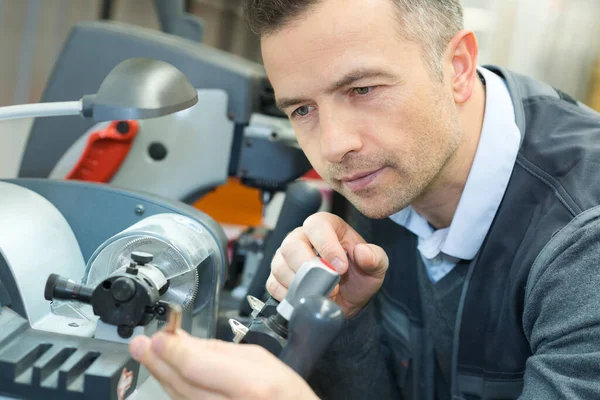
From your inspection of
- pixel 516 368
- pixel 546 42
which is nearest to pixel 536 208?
pixel 516 368

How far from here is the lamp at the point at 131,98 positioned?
674mm

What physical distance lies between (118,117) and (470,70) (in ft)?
1.78

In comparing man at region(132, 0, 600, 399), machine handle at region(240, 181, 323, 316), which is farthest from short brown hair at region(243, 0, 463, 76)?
machine handle at region(240, 181, 323, 316)

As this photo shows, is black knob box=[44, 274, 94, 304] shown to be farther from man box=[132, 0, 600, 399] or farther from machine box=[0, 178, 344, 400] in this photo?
man box=[132, 0, 600, 399]

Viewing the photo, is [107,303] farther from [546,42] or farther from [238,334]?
[546,42]

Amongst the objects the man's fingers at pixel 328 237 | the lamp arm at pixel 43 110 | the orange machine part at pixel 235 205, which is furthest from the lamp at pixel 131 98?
the orange machine part at pixel 235 205

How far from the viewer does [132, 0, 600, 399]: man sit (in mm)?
757

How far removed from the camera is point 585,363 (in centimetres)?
65

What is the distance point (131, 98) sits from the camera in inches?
26.5


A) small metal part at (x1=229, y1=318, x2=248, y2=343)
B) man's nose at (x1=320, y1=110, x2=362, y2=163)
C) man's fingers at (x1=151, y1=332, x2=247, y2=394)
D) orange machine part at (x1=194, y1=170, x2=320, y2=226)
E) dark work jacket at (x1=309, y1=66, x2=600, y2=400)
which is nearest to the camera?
man's fingers at (x1=151, y1=332, x2=247, y2=394)

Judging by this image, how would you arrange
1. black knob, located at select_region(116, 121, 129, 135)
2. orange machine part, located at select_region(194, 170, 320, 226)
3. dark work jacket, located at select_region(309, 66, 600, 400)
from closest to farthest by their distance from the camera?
dark work jacket, located at select_region(309, 66, 600, 400) < black knob, located at select_region(116, 121, 129, 135) < orange machine part, located at select_region(194, 170, 320, 226)

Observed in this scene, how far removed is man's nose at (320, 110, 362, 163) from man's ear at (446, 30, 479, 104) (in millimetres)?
219

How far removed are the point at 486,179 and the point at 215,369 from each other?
24.2 inches

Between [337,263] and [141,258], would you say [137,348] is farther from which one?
[337,263]
